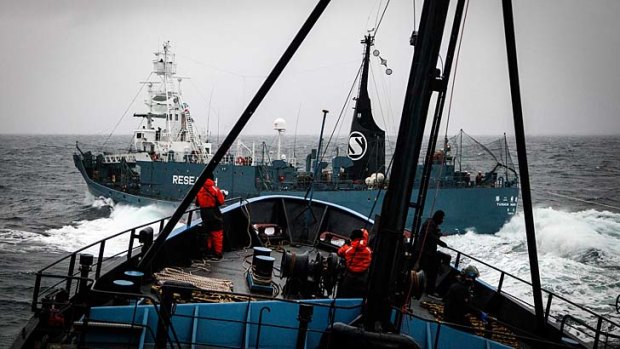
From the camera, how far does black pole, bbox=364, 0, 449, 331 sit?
5.33 metres

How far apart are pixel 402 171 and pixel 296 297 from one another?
3.65 metres

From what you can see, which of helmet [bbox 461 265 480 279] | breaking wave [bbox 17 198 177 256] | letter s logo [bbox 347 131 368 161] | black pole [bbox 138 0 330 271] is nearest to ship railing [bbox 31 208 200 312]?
breaking wave [bbox 17 198 177 256]

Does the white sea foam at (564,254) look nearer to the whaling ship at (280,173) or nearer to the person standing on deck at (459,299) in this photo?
the whaling ship at (280,173)

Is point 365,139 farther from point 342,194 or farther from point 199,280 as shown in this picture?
point 199,280

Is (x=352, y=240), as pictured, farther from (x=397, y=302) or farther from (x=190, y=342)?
(x=190, y=342)

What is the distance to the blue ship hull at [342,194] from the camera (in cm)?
2958

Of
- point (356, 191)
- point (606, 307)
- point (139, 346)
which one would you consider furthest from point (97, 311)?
point (356, 191)

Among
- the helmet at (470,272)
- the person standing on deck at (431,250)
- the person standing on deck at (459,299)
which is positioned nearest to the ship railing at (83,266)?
the person standing on deck at (431,250)

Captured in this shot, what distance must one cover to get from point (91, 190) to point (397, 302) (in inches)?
1545

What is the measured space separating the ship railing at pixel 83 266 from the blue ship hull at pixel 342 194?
7136 millimetres

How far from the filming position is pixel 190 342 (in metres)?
6.58

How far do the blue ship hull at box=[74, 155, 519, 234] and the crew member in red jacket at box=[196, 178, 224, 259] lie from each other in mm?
17542

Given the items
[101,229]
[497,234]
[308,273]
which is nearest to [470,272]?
[308,273]

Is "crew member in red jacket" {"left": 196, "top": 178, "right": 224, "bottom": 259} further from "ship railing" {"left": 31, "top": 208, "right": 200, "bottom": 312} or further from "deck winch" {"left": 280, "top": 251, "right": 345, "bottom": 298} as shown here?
"deck winch" {"left": 280, "top": 251, "right": 345, "bottom": 298}
